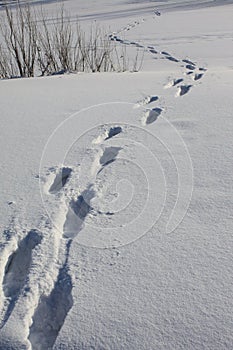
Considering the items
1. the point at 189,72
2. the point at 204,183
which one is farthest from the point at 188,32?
the point at 204,183

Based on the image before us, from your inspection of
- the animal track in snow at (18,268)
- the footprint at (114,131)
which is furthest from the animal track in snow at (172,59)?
the animal track in snow at (18,268)

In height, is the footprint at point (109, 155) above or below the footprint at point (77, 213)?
below

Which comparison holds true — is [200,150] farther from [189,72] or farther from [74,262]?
[189,72]

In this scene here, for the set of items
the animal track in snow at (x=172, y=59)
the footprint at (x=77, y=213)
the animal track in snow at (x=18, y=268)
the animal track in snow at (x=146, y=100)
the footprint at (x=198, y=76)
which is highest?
the animal track in snow at (x=18, y=268)

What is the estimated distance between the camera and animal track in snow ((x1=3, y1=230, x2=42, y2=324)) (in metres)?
1.27

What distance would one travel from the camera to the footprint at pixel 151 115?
2.54 m

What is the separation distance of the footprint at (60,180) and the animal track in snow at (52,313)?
21.3 inches

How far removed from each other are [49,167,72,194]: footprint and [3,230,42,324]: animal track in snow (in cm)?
33

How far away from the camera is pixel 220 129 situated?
229 cm

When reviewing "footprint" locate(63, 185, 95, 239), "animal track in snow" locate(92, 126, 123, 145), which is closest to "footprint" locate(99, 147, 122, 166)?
"animal track in snow" locate(92, 126, 123, 145)

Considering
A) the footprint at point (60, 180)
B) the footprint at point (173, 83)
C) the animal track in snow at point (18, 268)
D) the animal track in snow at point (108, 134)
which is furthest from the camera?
the footprint at point (173, 83)

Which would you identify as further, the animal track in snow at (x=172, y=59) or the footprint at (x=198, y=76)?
the animal track in snow at (x=172, y=59)

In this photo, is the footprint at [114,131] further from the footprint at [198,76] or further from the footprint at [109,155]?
the footprint at [198,76]

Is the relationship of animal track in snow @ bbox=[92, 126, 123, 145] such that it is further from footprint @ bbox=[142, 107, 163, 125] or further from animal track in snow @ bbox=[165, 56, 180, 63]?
animal track in snow @ bbox=[165, 56, 180, 63]
